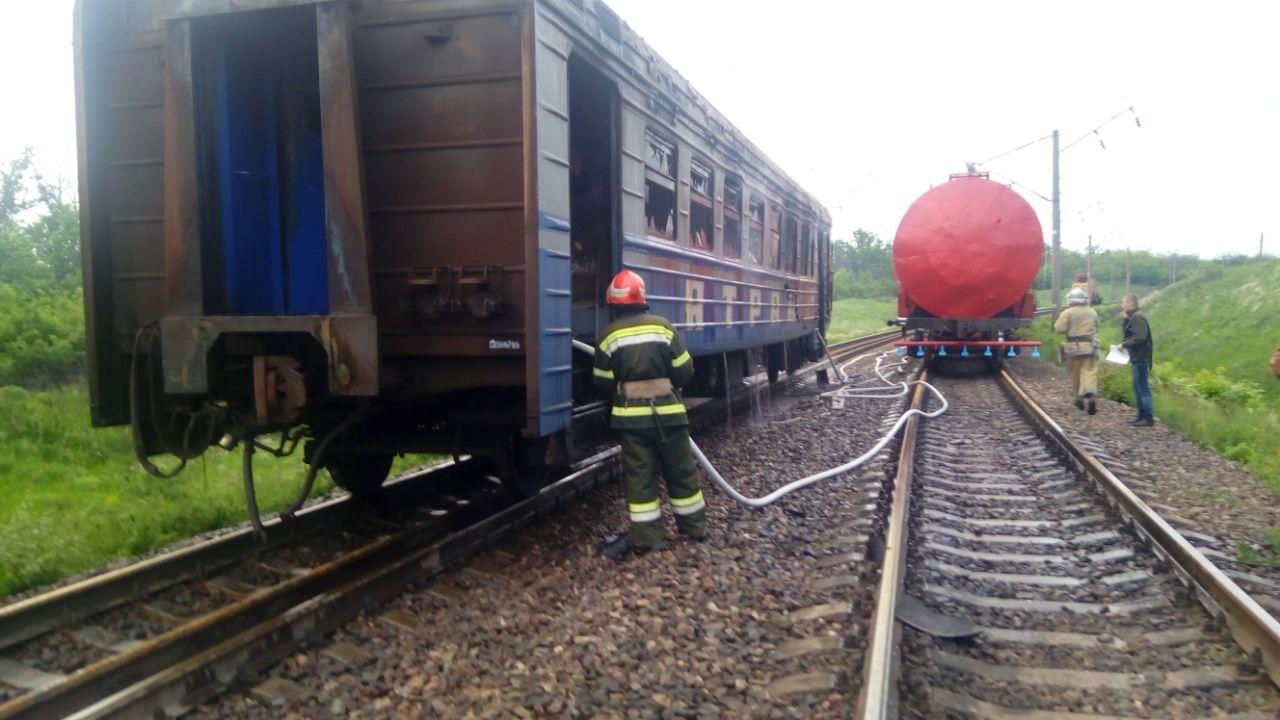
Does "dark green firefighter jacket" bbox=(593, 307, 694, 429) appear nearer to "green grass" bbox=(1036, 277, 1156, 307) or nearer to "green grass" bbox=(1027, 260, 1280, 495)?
"green grass" bbox=(1027, 260, 1280, 495)

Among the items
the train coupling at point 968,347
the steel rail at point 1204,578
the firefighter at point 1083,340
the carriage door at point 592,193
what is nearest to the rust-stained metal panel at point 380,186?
the carriage door at point 592,193

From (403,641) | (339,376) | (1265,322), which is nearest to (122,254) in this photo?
(339,376)

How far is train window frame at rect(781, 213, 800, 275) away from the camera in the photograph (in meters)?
12.4

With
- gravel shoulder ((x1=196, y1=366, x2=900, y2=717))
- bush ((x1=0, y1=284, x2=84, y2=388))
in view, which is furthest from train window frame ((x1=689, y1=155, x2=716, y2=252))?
bush ((x1=0, y1=284, x2=84, y2=388))

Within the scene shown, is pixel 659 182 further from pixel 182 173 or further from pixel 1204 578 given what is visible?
pixel 1204 578

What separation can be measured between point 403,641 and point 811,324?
1213 centimetres

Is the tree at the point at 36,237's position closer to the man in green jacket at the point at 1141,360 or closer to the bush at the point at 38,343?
the bush at the point at 38,343

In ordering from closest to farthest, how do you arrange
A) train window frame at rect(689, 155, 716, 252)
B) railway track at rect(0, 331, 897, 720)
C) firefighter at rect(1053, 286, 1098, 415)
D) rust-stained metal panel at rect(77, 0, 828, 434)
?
railway track at rect(0, 331, 897, 720) < rust-stained metal panel at rect(77, 0, 828, 434) < train window frame at rect(689, 155, 716, 252) < firefighter at rect(1053, 286, 1098, 415)

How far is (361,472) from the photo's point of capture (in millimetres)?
5996

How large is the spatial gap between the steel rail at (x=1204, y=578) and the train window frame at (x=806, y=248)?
23.3 ft

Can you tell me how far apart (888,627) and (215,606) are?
10.7 feet

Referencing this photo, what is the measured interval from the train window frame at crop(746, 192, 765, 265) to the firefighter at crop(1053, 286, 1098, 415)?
4.06m

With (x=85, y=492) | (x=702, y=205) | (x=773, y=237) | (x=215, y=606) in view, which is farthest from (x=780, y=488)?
(x=85, y=492)

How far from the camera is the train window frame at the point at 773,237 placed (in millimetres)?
11102
